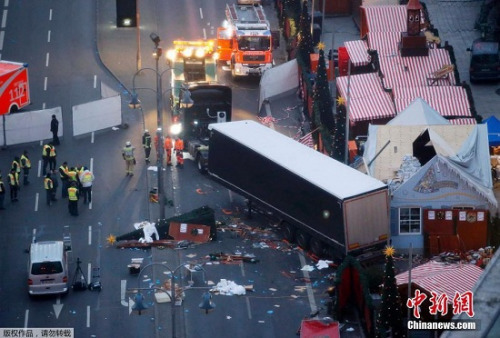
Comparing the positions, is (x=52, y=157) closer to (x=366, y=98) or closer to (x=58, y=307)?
(x=58, y=307)

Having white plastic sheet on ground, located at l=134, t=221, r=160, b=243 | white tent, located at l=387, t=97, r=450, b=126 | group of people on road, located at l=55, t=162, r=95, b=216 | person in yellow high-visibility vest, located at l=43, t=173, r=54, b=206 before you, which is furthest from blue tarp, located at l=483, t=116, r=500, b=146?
person in yellow high-visibility vest, located at l=43, t=173, r=54, b=206

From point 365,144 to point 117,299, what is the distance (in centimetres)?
1502

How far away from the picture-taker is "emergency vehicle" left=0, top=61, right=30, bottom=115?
67312mm

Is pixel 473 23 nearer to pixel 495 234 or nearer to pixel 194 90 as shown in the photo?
pixel 194 90

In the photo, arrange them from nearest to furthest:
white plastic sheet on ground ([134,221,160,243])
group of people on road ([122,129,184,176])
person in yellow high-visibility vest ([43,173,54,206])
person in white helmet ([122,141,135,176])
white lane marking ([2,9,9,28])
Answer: white plastic sheet on ground ([134,221,160,243]) → person in yellow high-visibility vest ([43,173,54,206]) → person in white helmet ([122,141,135,176]) → group of people on road ([122,129,184,176]) → white lane marking ([2,9,9,28])

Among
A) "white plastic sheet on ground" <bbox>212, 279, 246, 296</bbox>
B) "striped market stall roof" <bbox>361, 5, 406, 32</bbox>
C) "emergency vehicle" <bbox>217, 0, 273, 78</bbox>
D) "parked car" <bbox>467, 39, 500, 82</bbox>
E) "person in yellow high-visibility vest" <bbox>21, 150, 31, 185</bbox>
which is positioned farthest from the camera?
"striped market stall roof" <bbox>361, 5, 406, 32</bbox>

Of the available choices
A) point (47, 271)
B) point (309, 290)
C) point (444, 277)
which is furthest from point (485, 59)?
point (47, 271)

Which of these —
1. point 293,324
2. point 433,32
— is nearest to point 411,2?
point 433,32

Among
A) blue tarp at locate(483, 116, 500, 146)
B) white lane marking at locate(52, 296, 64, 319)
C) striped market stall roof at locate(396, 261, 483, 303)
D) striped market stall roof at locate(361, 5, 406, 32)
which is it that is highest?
striped market stall roof at locate(361, 5, 406, 32)

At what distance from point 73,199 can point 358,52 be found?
68.6 feet

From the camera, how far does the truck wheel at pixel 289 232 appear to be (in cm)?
5784

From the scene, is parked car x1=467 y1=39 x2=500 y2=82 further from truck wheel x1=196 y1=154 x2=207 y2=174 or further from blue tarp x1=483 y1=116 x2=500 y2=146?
truck wheel x1=196 y1=154 x2=207 y2=174

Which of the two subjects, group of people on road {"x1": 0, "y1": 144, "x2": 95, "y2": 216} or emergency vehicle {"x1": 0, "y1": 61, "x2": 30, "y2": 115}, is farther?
emergency vehicle {"x1": 0, "y1": 61, "x2": 30, "y2": 115}

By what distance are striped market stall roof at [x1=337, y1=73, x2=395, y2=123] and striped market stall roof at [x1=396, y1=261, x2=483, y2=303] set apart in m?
16.2
